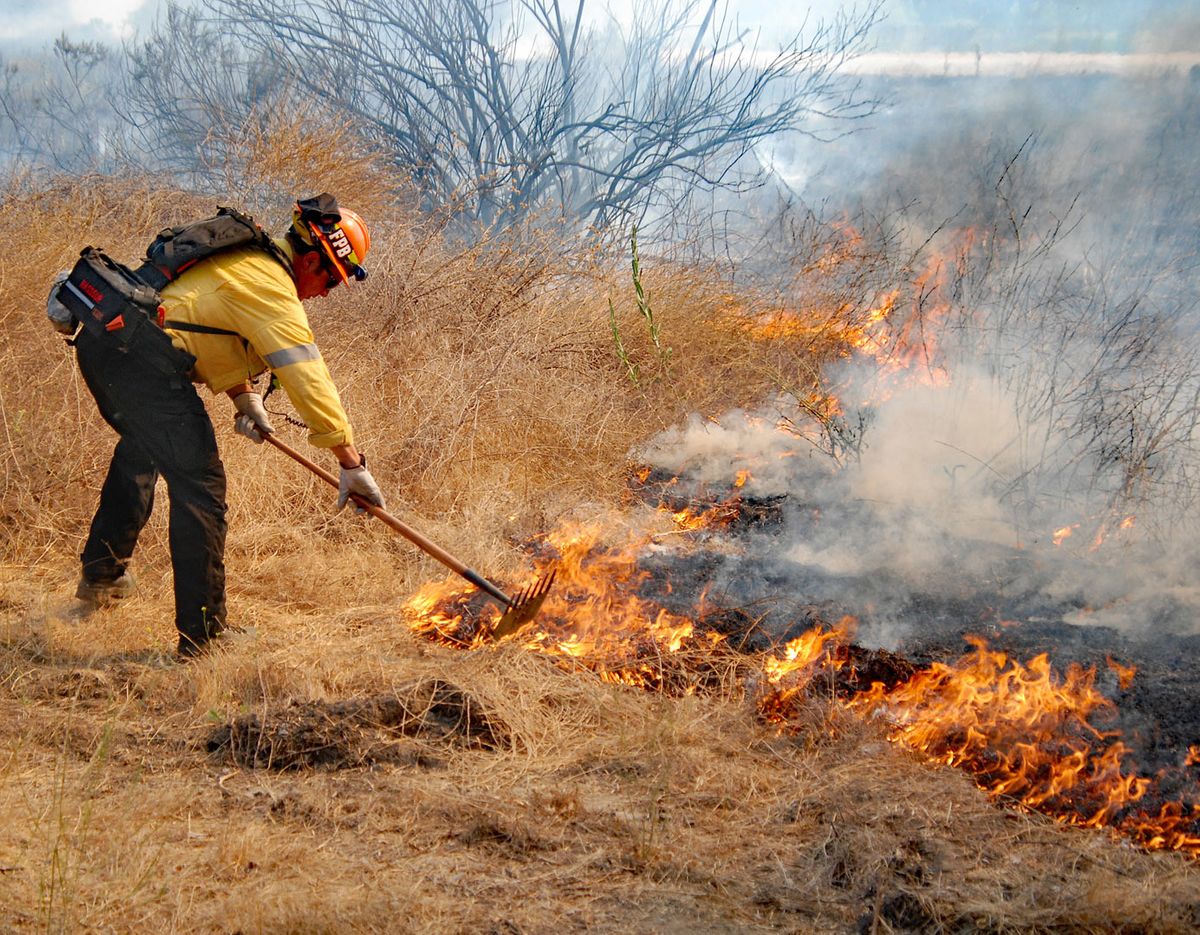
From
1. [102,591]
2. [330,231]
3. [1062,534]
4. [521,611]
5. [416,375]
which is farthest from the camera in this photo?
[416,375]

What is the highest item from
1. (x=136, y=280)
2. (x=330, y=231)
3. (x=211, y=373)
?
(x=330, y=231)

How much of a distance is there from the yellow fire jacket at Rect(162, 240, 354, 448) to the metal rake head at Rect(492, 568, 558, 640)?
956 mm

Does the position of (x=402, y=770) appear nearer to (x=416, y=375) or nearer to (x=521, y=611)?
(x=521, y=611)

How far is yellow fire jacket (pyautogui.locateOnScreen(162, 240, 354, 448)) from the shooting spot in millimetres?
3650

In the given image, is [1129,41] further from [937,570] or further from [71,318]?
[71,318]

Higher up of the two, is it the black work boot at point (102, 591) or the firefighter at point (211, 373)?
the firefighter at point (211, 373)

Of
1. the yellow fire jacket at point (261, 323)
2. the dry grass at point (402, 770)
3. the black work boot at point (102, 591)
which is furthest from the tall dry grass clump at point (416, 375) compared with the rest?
the yellow fire jacket at point (261, 323)

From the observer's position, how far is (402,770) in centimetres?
329

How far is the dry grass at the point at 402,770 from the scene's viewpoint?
2.46m

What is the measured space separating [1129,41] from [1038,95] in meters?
0.78

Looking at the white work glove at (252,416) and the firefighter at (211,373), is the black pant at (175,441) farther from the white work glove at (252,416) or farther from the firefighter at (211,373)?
the white work glove at (252,416)

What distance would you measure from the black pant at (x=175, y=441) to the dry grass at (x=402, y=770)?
0.98ft

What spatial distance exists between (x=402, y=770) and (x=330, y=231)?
209 cm

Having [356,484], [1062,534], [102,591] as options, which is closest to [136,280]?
[356,484]
